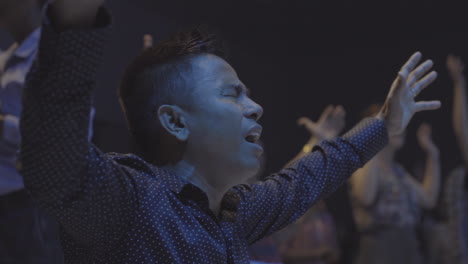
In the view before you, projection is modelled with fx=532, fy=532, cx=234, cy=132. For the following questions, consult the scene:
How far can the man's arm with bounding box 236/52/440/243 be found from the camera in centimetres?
106

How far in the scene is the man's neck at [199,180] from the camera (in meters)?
0.96

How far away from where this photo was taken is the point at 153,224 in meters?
0.82

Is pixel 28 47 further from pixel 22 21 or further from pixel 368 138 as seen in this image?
pixel 368 138

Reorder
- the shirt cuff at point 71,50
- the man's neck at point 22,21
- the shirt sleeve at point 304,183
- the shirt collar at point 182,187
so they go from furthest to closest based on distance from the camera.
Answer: the man's neck at point 22,21 < the shirt sleeve at point 304,183 < the shirt collar at point 182,187 < the shirt cuff at point 71,50

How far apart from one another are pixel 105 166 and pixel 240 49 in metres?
3.19

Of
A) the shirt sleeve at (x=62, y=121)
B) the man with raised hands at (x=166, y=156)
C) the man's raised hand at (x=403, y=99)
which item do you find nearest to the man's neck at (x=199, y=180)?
the man with raised hands at (x=166, y=156)

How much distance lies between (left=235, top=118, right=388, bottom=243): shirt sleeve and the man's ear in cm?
18

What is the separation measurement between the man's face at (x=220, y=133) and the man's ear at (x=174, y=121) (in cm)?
Answer: 1

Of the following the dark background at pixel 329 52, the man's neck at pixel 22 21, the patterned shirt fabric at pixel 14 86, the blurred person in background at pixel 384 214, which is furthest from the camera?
the dark background at pixel 329 52

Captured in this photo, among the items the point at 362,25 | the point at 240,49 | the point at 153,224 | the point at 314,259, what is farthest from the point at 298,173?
the point at 362,25

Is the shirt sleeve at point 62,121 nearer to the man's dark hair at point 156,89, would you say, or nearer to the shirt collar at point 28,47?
the man's dark hair at point 156,89

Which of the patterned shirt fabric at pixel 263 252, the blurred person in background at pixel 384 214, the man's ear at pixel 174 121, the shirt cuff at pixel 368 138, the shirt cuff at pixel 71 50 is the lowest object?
the blurred person in background at pixel 384 214

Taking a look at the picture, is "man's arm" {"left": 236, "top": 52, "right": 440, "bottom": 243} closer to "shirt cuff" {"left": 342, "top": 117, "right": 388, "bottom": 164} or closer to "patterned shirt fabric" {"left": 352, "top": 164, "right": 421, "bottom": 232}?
"shirt cuff" {"left": 342, "top": 117, "right": 388, "bottom": 164}

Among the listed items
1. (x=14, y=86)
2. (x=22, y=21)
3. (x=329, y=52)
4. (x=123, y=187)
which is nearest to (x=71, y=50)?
(x=123, y=187)
